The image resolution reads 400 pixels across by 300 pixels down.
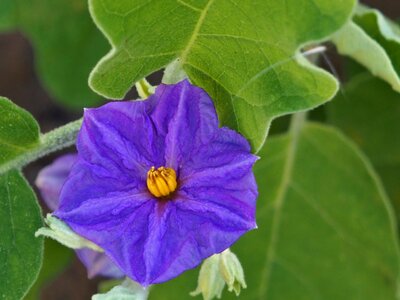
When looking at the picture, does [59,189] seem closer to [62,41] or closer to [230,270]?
[230,270]

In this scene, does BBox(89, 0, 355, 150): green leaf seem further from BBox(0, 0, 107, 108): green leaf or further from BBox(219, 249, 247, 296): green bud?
BBox(0, 0, 107, 108): green leaf

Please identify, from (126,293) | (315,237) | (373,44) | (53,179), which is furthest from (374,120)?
(126,293)

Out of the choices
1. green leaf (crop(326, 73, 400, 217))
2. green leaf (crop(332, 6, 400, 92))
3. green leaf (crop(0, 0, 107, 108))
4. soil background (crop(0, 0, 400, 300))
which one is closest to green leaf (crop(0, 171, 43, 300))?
green leaf (crop(332, 6, 400, 92))

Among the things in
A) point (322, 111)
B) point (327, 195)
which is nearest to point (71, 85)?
point (322, 111)

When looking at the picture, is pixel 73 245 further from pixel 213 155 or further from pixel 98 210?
pixel 213 155

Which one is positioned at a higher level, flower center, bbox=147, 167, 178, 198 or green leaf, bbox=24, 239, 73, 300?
flower center, bbox=147, 167, 178, 198

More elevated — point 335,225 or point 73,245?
point 73,245

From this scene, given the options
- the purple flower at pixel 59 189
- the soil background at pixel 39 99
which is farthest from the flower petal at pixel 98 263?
the soil background at pixel 39 99
